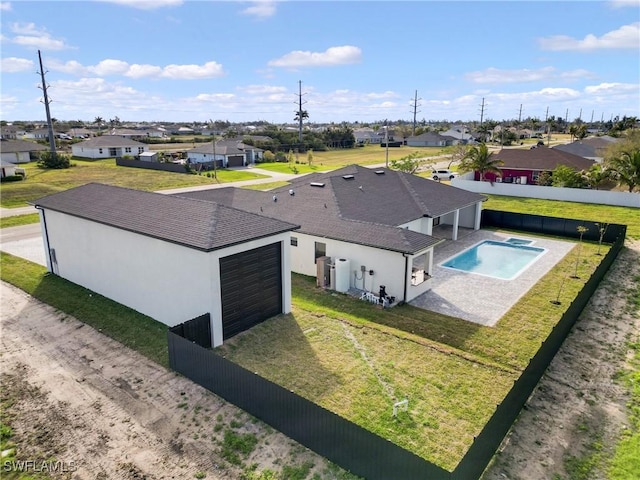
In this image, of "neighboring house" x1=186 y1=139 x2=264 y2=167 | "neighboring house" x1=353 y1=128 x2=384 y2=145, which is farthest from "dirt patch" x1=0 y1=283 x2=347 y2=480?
"neighboring house" x1=353 y1=128 x2=384 y2=145

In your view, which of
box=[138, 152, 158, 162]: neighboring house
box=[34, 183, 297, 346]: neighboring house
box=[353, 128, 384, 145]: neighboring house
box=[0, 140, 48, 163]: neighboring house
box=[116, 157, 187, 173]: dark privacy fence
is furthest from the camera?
box=[353, 128, 384, 145]: neighboring house

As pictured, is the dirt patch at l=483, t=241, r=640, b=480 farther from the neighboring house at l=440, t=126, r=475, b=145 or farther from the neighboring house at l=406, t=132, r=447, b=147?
the neighboring house at l=440, t=126, r=475, b=145

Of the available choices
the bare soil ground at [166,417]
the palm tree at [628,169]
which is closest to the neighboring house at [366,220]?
the bare soil ground at [166,417]

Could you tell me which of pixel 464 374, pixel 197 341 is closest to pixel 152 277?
pixel 197 341

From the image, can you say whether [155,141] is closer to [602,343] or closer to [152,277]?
[152,277]

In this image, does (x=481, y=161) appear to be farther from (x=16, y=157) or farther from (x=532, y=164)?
(x=16, y=157)

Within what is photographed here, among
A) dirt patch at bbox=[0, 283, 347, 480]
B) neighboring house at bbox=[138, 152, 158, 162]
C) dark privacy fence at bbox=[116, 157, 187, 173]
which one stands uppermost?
neighboring house at bbox=[138, 152, 158, 162]

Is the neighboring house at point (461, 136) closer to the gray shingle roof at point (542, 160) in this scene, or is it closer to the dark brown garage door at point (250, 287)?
the gray shingle roof at point (542, 160)
